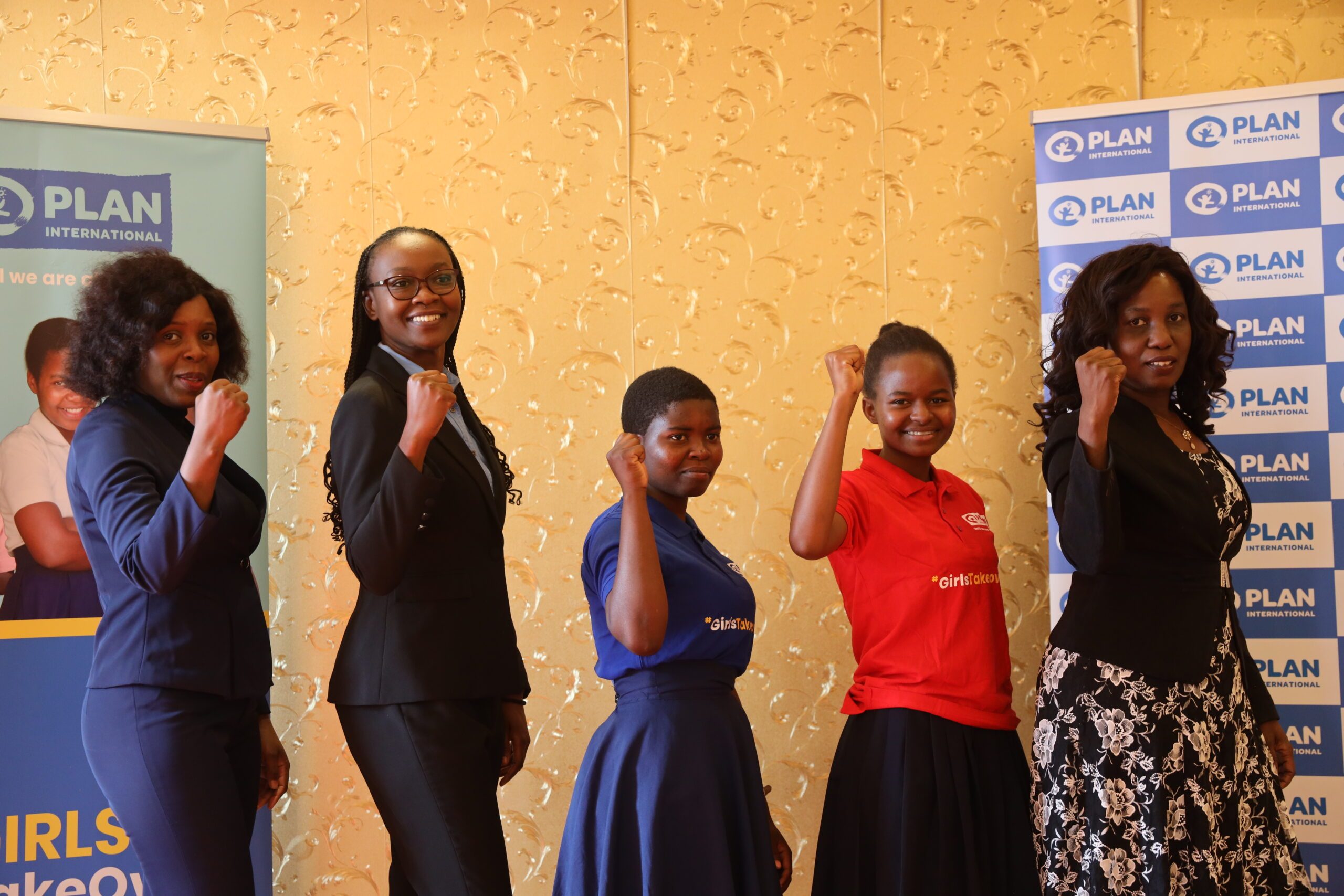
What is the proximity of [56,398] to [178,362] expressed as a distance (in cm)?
122

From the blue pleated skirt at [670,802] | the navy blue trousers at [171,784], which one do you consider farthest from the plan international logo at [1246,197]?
the navy blue trousers at [171,784]

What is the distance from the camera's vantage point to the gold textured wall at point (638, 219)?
11.2 ft

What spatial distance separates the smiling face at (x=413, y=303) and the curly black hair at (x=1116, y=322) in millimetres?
1235

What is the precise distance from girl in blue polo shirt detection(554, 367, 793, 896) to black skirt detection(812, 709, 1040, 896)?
163mm

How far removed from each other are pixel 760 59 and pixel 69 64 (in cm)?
212

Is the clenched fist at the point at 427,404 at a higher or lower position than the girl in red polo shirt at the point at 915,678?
higher

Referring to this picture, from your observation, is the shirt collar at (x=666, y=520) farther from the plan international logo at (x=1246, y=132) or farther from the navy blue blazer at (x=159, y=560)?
the plan international logo at (x=1246, y=132)

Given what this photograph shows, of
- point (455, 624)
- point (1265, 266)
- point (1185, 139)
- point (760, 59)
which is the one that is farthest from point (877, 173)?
point (455, 624)

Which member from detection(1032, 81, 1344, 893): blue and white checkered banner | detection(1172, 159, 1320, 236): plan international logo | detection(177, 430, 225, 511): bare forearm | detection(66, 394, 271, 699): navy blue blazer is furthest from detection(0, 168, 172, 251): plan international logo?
detection(1172, 159, 1320, 236): plan international logo

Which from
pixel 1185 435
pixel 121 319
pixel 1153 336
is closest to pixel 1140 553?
pixel 1185 435

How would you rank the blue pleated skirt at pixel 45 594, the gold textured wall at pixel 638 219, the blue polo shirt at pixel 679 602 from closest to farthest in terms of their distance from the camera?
1. the blue polo shirt at pixel 679 602
2. the blue pleated skirt at pixel 45 594
3. the gold textured wall at pixel 638 219

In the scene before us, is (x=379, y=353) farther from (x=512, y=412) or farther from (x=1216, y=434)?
(x=1216, y=434)

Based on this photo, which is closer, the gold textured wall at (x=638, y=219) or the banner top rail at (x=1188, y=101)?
the banner top rail at (x=1188, y=101)

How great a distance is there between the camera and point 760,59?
3.59 m
